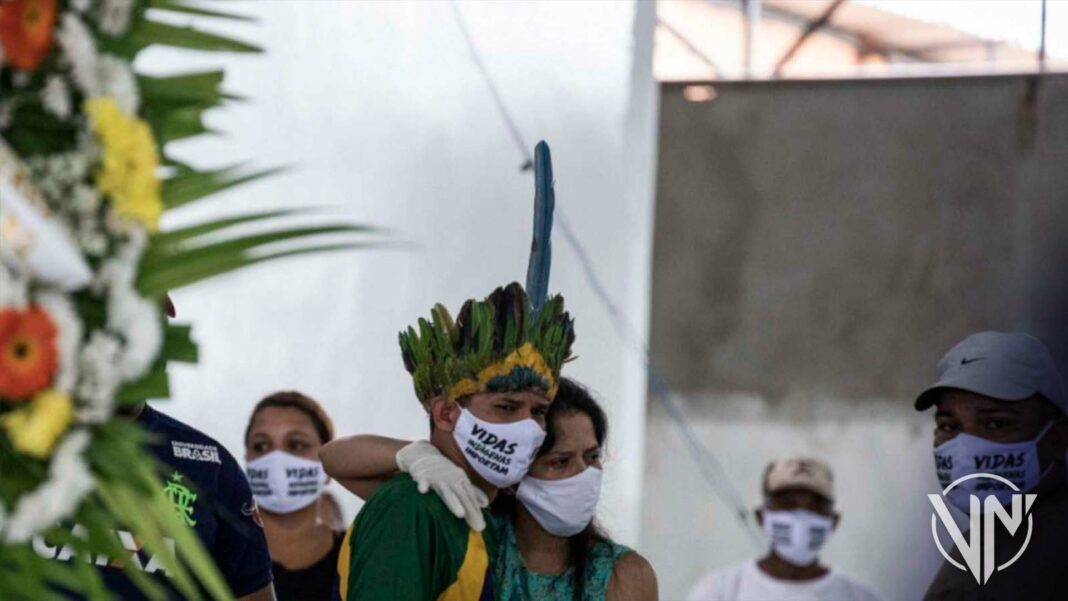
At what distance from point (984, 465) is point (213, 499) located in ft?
4.93

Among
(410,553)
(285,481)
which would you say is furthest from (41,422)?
(285,481)

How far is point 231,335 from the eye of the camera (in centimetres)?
418

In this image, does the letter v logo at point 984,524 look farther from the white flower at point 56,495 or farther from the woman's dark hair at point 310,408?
the white flower at point 56,495

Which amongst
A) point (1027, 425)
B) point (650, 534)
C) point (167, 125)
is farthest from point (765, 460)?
point (167, 125)

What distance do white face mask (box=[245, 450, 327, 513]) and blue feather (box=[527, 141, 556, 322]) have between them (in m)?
0.92

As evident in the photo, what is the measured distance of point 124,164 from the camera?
1656 mm

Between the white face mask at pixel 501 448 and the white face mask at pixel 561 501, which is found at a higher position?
the white face mask at pixel 501 448

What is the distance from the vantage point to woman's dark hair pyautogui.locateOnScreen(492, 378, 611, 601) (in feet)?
11.0

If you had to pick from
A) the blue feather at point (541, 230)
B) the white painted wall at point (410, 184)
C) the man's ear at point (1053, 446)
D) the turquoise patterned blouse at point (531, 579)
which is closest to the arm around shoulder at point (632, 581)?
the turquoise patterned blouse at point (531, 579)

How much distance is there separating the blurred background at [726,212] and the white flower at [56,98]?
2.11 m

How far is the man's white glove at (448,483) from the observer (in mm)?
3115

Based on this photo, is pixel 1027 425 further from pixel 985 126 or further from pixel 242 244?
pixel 242 244

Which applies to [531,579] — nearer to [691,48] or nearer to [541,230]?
[541,230]

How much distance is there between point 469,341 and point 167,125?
1593 millimetres
